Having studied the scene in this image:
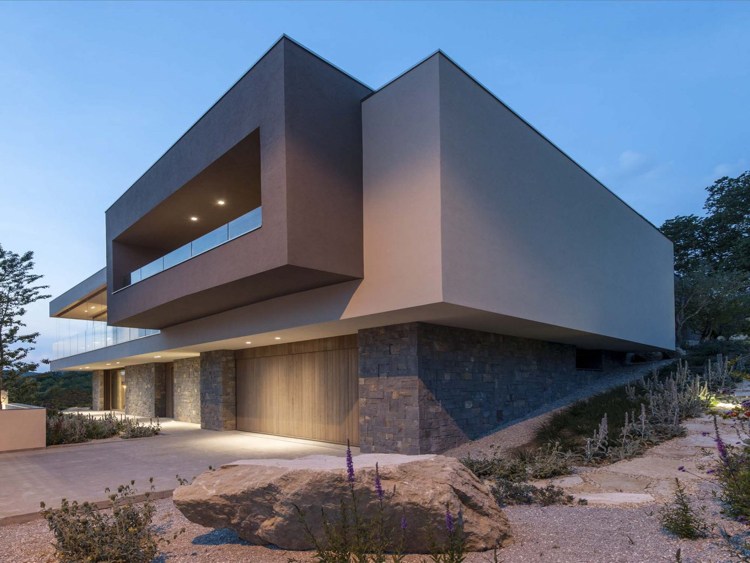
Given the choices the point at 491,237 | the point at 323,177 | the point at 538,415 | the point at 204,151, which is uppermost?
the point at 204,151

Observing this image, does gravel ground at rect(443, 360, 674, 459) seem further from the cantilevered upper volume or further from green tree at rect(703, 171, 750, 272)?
green tree at rect(703, 171, 750, 272)

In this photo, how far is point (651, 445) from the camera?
7.55 meters

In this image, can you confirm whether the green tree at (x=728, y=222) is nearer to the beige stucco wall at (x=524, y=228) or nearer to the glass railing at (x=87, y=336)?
the beige stucco wall at (x=524, y=228)

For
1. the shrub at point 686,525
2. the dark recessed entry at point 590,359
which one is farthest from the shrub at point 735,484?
the dark recessed entry at point 590,359

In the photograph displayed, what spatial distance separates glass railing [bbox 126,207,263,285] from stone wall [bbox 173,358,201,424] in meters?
6.13

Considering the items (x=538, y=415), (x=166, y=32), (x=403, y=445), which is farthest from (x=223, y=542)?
(x=166, y=32)

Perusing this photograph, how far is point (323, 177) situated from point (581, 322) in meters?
6.97

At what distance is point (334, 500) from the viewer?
3.68 m

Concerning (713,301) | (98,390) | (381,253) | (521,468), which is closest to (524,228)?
(381,253)

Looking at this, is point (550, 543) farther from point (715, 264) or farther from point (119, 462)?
point (715, 264)

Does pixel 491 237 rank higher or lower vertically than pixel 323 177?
lower

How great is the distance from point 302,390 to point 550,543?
918cm

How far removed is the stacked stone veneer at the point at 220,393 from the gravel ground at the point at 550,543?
958cm

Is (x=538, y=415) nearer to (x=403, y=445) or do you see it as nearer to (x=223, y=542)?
(x=403, y=445)
